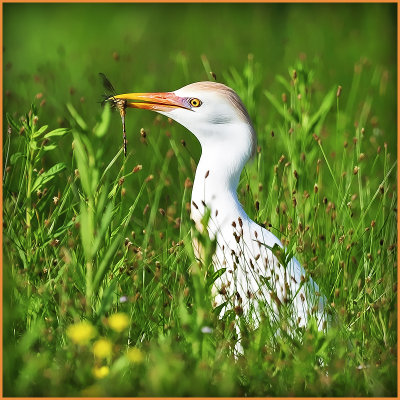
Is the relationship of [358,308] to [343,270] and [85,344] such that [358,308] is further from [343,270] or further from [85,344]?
[85,344]

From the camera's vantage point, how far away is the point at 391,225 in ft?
12.6

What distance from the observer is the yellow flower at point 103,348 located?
267 centimetres

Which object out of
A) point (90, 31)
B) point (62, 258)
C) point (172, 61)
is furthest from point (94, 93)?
point (62, 258)

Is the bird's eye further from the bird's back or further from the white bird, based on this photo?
the bird's back

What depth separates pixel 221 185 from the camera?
350cm

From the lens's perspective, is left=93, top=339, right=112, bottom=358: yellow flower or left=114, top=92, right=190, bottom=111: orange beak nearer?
left=93, top=339, right=112, bottom=358: yellow flower

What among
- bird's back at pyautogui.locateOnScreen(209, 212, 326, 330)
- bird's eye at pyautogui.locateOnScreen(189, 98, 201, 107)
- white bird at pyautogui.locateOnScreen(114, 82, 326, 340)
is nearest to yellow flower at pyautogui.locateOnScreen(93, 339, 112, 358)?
bird's back at pyautogui.locateOnScreen(209, 212, 326, 330)

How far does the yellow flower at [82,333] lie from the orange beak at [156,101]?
50.6 inches

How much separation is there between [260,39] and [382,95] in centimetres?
136

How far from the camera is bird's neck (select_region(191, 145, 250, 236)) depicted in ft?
11.4

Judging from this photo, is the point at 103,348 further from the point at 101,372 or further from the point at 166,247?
the point at 166,247

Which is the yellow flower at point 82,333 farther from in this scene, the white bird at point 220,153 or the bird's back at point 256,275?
the white bird at point 220,153

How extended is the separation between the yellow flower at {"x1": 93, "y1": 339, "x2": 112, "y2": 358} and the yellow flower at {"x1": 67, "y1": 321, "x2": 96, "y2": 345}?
0.04 m

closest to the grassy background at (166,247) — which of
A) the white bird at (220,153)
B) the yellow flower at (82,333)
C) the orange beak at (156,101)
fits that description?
the yellow flower at (82,333)
